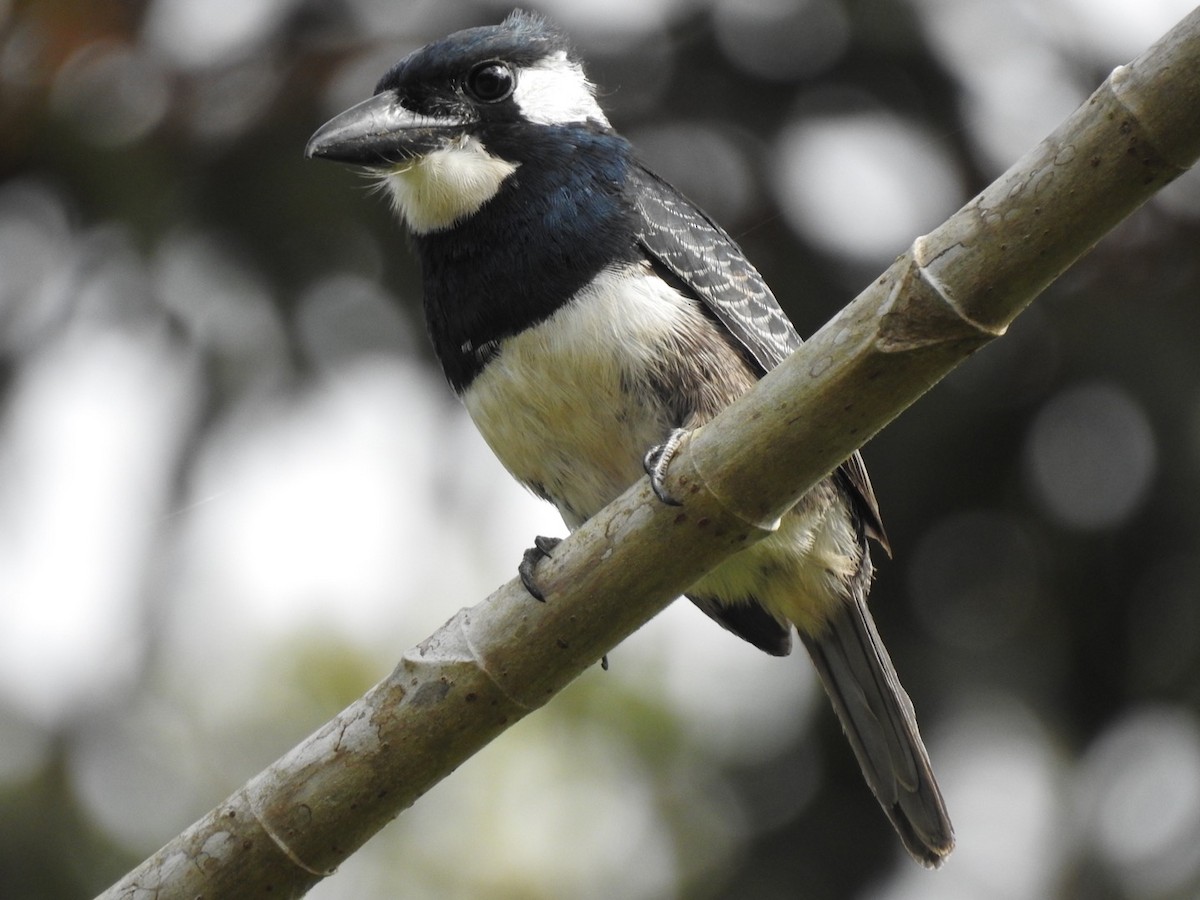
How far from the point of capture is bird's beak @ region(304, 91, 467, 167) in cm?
329

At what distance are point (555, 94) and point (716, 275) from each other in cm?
→ 64

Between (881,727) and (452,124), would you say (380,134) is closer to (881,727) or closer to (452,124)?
(452,124)

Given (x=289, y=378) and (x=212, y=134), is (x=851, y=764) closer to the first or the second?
(x=289, y=378)

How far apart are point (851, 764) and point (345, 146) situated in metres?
2.81

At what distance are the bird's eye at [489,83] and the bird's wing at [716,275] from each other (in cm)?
36

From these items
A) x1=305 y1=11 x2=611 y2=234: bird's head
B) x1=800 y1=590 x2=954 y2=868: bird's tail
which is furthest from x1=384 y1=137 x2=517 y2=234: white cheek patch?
x1=800 y1=590 x2=954 y2=868: bird's tail

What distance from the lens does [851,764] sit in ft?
16.4

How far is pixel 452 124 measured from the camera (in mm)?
3393

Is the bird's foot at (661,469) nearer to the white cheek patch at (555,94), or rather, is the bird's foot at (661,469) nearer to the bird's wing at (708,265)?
the bird's wing at (708,265)

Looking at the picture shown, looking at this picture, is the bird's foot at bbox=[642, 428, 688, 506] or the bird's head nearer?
the bird's foot at bbox=[642, 428, 688, 506]

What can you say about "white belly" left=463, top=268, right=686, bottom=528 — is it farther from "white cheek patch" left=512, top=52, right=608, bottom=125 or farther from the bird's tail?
the bird's tail

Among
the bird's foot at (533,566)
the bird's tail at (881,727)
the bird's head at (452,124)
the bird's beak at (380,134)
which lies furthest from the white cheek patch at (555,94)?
the bird's tail at (881,727)

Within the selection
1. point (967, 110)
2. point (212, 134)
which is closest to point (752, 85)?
point (967, 110)

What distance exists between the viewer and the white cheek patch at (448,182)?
328cm
